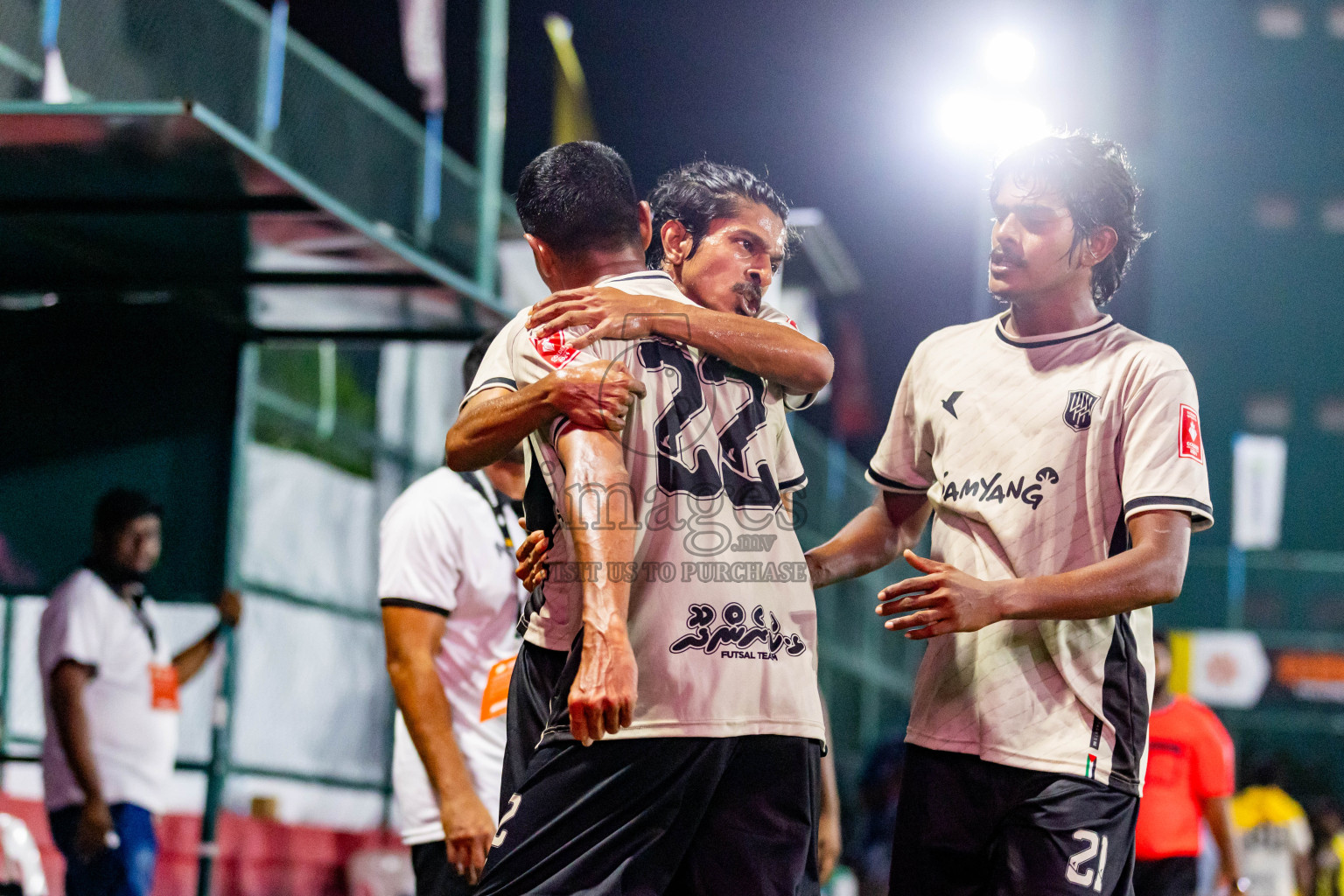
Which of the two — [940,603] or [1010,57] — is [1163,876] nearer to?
[940,603]

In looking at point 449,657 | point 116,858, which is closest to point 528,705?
point 449,657

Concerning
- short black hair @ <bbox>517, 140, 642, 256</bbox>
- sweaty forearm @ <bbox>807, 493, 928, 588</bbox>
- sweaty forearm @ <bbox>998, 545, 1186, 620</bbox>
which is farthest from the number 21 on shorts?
short black hair @ <bbox>517, 140, 642, 256</bbox>

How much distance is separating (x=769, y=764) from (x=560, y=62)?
9731mm

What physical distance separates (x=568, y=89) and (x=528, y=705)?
9189 mm

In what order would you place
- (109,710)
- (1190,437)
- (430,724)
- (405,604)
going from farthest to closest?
(109,710), (405,604), (430,724), (1190,437)

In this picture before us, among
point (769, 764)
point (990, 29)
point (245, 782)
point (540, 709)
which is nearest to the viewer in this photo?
point (769, 764)

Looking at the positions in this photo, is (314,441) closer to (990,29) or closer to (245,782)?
(245,782)

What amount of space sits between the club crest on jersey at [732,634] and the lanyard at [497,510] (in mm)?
1766

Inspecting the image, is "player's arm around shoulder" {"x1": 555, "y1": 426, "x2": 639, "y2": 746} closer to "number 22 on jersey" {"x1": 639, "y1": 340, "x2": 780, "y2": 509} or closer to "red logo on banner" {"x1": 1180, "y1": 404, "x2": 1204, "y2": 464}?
"number 22 on jersey" {"x1": 639, "y1": 340, "x2": 780, "y2": 509}

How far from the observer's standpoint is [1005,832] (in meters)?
2.90

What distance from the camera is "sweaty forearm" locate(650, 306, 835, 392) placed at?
102 inches

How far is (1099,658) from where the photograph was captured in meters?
2.94

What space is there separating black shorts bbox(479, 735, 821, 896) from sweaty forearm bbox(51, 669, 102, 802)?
161 inches

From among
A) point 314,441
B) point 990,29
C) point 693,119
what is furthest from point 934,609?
point 990,29
